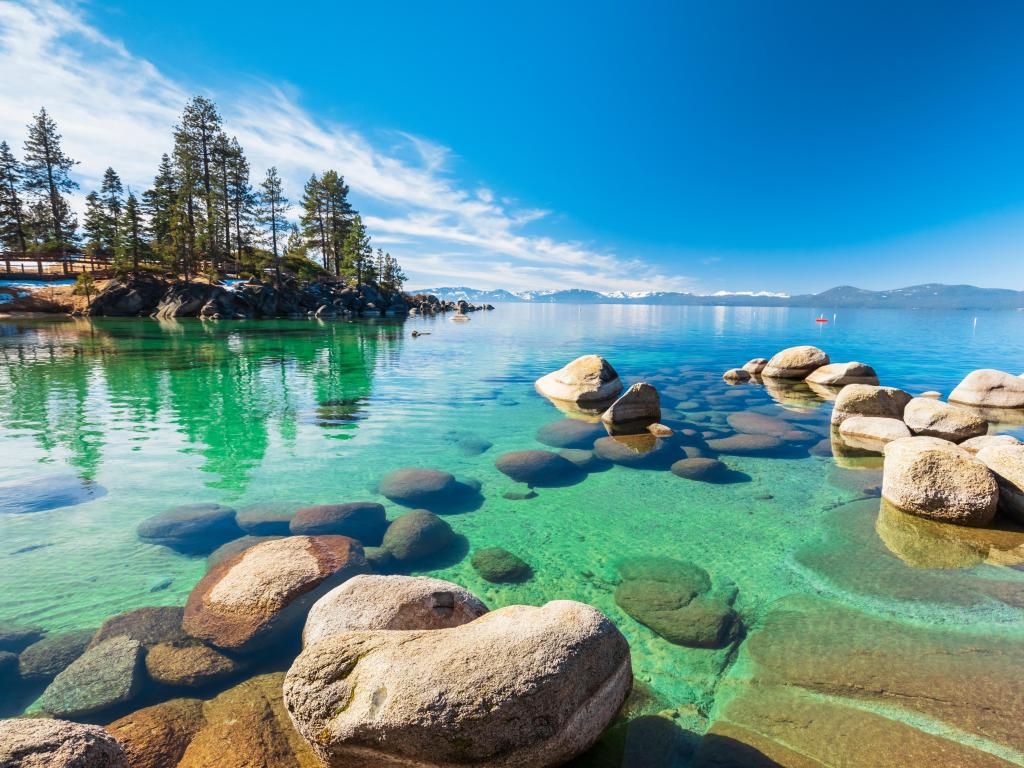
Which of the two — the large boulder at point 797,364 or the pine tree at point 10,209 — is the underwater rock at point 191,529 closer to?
the large boulder at point 797,364

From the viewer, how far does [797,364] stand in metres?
26.1

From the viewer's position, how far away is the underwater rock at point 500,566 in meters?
7.43

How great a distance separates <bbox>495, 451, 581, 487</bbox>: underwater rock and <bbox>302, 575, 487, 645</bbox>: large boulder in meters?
6.26

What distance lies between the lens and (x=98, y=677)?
4.95 m

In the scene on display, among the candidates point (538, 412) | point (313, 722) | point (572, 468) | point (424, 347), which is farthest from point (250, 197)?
point (313, 722)

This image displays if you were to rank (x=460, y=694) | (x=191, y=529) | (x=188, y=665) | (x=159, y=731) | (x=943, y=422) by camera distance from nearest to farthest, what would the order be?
1. (x=460, y=694)
2. (x=159, y=731)
3. (x=188, y=665)
4. (x=191, y=529)
5. (x=943, y=422)

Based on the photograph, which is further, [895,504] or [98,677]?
[895,504]

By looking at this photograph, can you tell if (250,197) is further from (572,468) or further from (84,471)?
(572,468)

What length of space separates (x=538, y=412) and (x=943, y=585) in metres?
12.9

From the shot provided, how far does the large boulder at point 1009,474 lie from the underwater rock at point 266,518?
1417 cm

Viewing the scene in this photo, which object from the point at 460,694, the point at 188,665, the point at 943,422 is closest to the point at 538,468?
the point at 188,665

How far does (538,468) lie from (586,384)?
350 inches

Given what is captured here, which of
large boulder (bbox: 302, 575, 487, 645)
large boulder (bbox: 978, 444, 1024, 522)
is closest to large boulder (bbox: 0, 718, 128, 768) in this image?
large boulder (bbox: 302, 575, 487, 645)

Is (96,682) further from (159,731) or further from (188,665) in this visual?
(159,731)
